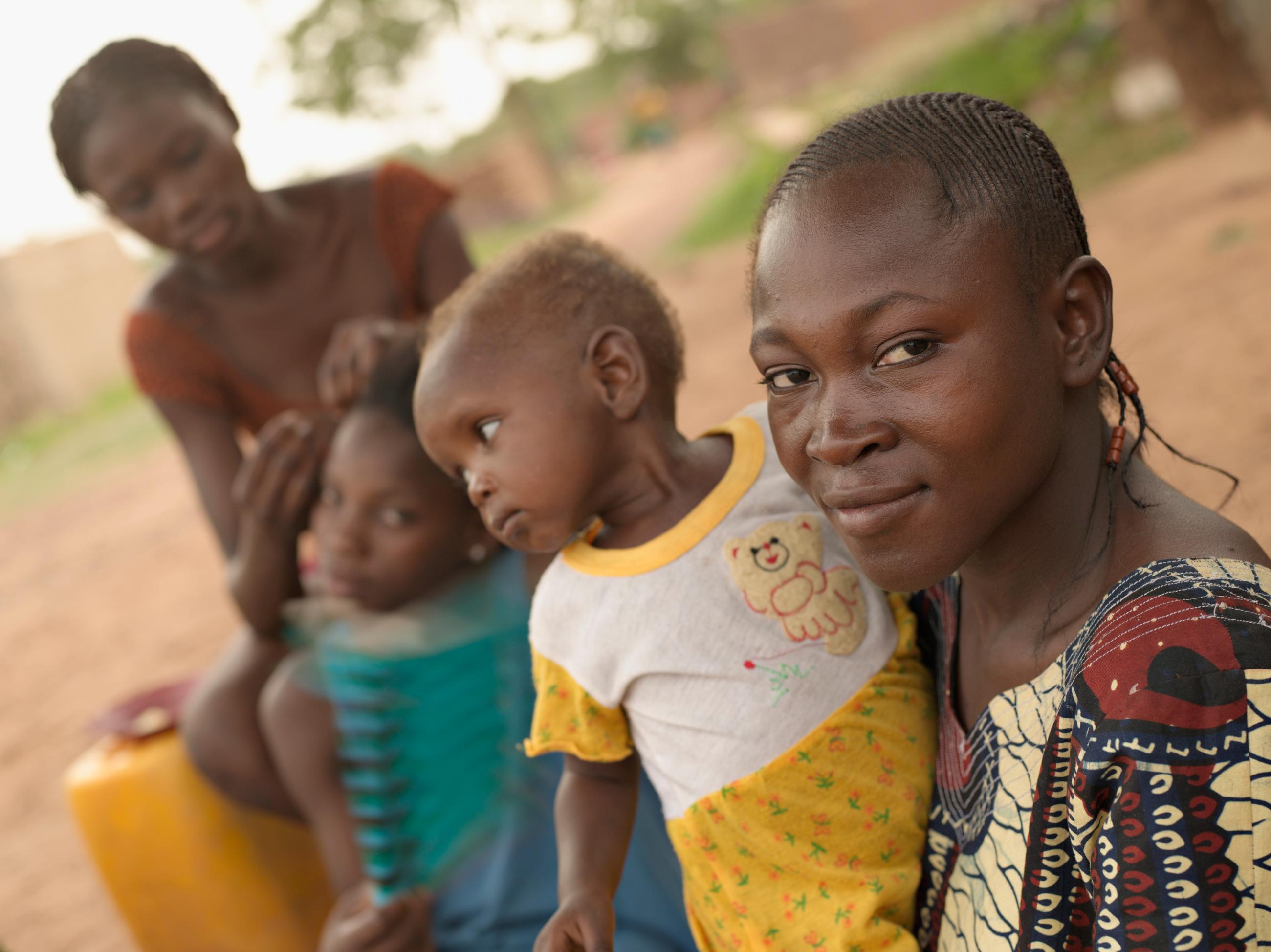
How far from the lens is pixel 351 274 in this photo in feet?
9.20

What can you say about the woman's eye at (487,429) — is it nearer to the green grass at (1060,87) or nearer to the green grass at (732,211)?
the green grass at (1060,87)

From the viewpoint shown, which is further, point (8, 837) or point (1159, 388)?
point (8, 837)

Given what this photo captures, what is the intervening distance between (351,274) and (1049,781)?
226 centimetres

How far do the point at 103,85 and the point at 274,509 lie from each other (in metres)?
1.01

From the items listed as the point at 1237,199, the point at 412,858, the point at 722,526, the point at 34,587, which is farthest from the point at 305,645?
the point at 34,587

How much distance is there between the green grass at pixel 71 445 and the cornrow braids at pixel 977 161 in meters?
12.7

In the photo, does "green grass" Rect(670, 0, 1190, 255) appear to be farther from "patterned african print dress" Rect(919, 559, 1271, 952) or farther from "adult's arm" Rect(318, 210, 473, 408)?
"patterned african print dress" Rect(919, 559, 1271, 952)

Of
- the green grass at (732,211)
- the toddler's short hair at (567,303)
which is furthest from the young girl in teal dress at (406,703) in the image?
Answer: the green grass at (732,211)

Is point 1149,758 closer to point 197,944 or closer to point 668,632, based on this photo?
point 668,632

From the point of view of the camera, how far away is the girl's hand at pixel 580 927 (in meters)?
1.31

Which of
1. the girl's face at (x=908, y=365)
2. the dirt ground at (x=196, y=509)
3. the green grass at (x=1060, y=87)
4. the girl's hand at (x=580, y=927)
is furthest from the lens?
the green grass at (x=1060, y=87)

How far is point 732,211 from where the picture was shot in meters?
13.9

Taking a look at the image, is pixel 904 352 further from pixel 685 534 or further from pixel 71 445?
pixel 71 445

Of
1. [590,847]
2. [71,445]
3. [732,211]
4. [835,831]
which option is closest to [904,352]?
[835,831]
